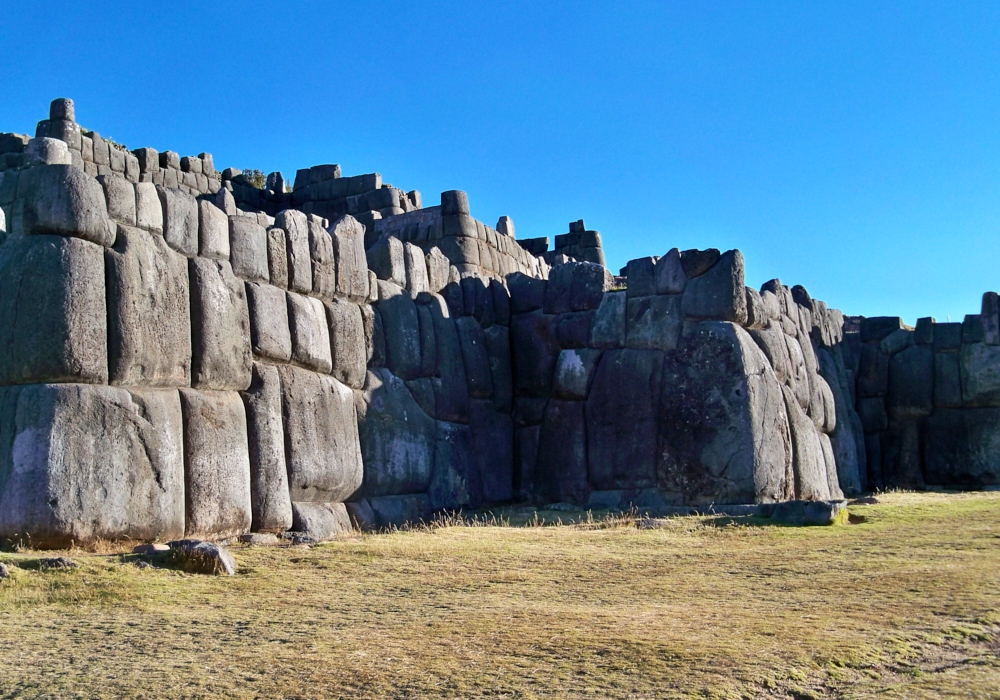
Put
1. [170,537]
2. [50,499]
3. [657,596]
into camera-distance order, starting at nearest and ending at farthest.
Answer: [657,596] < [50,499] < [170,537]

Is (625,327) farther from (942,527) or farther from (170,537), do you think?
(170,537)

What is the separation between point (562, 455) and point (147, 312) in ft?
22.7

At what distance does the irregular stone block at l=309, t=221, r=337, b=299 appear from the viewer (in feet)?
42.5

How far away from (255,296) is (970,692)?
840 centimetres

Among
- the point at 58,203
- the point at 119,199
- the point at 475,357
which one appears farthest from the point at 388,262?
the point at 58,203

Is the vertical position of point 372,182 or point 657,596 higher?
point 372,182

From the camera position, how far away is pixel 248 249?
39.0 feet

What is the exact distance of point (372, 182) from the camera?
22344 mm

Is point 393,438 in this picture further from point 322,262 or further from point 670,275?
point 670,275

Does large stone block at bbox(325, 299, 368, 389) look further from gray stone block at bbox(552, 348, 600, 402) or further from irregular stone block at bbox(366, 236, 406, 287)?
gray stone block at bbox(552, 348, 600, 402)

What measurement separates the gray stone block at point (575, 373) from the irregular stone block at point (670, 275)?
1334 millimetres

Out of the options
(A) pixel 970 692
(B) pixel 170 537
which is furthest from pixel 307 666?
(B) pixel 170 537

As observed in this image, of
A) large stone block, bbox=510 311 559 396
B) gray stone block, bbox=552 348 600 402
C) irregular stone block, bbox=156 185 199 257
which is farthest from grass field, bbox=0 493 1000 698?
large stone block, bbox=510 311 559 396

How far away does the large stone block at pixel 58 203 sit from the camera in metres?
9.70
